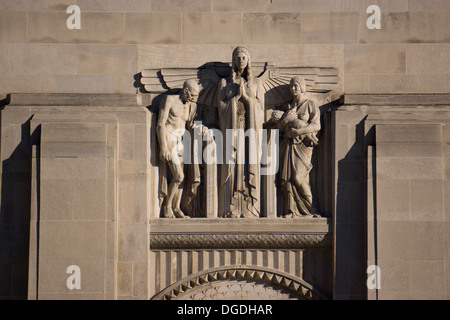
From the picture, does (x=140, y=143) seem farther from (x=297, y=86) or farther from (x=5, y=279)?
(x=5, y=279)

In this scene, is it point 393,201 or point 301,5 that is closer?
point 393,201

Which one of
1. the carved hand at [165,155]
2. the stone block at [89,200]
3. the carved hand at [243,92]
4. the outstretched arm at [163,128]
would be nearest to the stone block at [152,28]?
the outstretched arm at [163,128]

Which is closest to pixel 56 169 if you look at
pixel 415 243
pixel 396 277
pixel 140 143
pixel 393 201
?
pixel 140 143

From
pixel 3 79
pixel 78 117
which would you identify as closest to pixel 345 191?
pixel 78 117

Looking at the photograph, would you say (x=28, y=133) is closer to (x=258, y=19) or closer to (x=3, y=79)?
(x=3, y=79)

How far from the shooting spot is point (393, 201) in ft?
65.9

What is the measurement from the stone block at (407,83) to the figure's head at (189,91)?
3404 millimetres

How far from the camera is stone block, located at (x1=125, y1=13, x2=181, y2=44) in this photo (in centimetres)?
2117

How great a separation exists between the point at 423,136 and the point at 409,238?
1.91m

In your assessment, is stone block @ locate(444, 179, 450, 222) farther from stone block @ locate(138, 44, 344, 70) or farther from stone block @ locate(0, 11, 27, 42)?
stone block @ locate(0, 11, 27, 42)

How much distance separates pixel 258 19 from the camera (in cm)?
2122

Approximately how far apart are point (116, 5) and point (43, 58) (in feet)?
5.77

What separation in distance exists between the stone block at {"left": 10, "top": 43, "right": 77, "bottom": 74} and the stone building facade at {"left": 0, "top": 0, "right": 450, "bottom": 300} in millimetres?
27

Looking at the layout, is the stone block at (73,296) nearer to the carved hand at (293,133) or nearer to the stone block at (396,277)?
the carved hand at (293,133)
